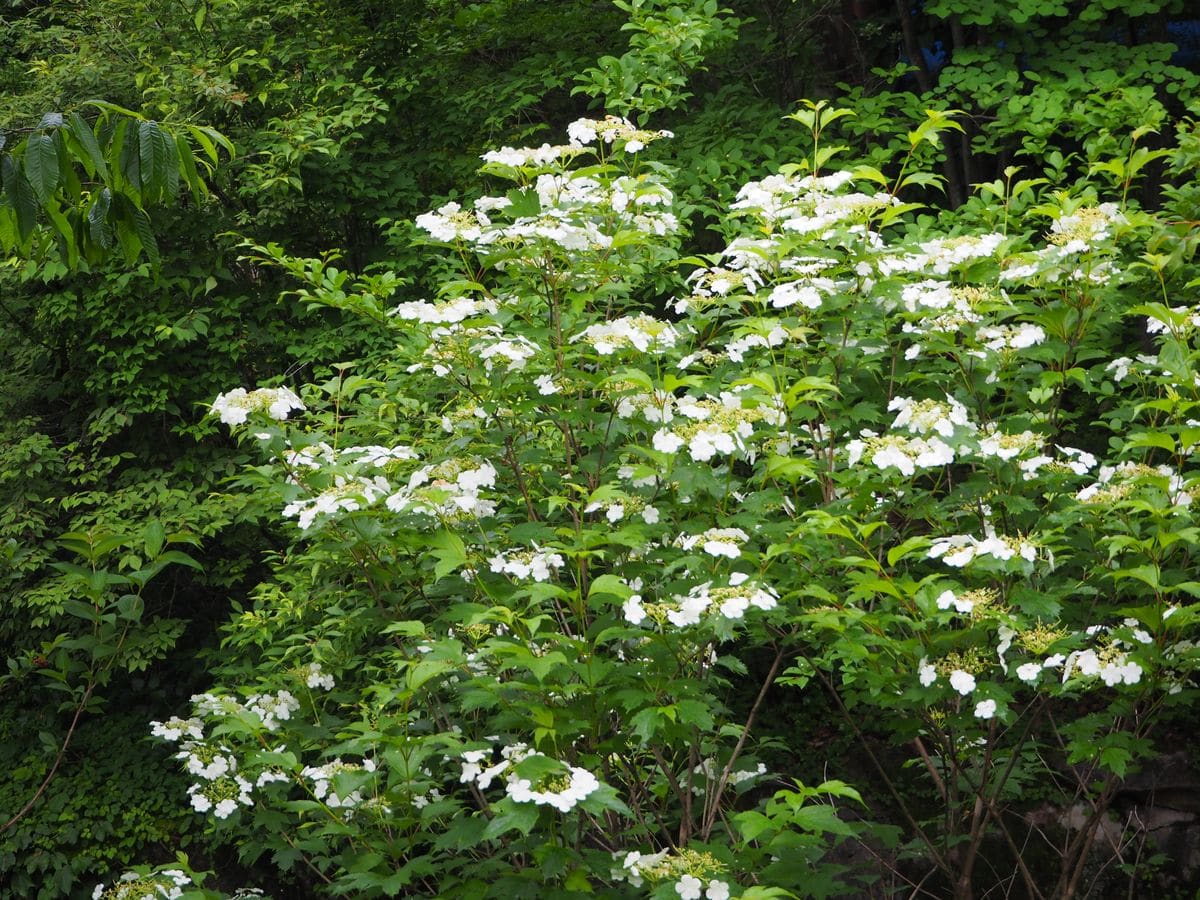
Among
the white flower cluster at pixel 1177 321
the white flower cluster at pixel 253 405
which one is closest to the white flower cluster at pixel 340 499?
the white flower cluster at pixel 253 405

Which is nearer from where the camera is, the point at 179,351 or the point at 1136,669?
the point at 1136,669

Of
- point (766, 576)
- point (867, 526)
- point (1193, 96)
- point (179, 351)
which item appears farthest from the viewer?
point (179, 351)

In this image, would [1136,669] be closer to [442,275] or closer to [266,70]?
[442,275]

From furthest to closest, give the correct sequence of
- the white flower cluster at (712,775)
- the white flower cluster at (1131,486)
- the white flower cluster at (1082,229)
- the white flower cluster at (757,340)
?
the white flower cluster at (712,775) → the white flower cluster at (757,340) → the white flower cluster at (1082,229) → the white flower cluster at (1131,486)

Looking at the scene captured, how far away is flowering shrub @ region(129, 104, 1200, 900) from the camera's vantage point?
2.26 meters

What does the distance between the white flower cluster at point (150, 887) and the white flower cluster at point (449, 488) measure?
961mm

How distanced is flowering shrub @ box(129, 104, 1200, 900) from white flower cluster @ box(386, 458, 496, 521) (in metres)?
0.01

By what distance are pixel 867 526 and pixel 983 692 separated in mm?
450

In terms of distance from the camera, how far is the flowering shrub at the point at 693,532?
2260 mm

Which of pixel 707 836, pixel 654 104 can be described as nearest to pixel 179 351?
pixel 654 104

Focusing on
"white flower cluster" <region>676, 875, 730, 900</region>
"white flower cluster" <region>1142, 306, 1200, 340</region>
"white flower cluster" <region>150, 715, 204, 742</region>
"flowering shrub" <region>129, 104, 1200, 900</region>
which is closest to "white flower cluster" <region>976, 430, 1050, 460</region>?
"flowering shrub" <region>129, 104, 1200, 900</region>

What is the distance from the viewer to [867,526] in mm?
2213

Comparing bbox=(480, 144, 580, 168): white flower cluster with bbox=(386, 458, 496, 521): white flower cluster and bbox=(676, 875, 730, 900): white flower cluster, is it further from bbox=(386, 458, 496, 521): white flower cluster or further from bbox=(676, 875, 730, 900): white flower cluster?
bbox=(676, 875, 730, 900): white flower cluster

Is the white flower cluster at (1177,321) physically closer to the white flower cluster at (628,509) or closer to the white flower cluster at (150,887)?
the white flower cluster at (628,509)
